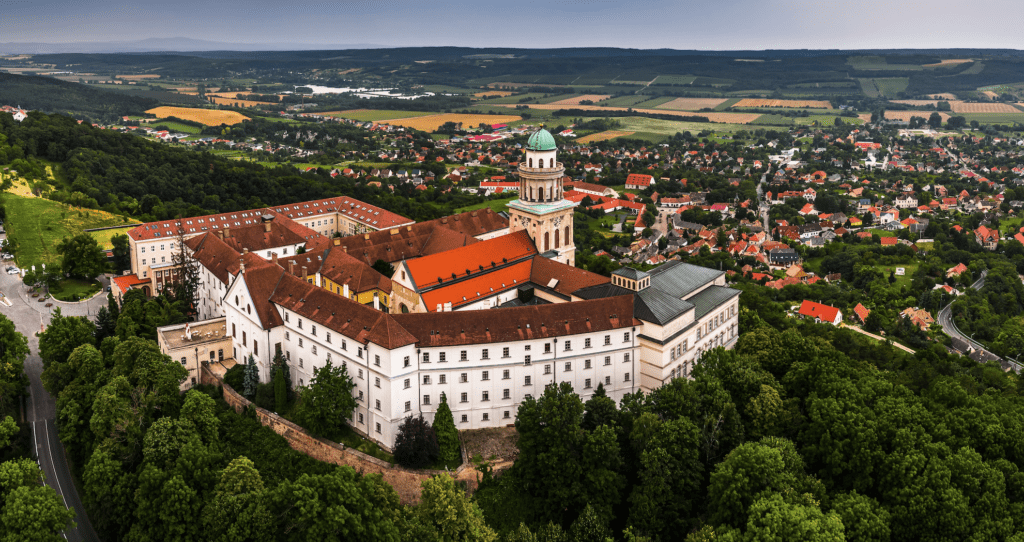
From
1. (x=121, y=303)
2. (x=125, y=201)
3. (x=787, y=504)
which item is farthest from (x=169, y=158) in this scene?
(x=787, y=504)

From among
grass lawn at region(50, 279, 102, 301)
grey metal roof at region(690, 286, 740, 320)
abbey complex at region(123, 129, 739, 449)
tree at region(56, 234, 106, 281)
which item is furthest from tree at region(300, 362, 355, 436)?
tree at region(56, 234, 106, 281)

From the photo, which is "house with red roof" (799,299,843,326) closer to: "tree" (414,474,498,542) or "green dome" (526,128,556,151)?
"green dome" (526,128,556,151)

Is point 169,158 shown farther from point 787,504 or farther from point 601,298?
point 787,504

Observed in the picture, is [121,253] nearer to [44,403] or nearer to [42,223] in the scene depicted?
[42,223]

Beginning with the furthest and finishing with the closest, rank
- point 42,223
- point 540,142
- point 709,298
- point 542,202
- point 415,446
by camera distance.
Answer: point 42,223
point 542,202
point 540,142
point 709,298
point 415,446

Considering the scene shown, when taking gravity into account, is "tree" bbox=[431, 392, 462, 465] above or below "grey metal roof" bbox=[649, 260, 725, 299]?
below

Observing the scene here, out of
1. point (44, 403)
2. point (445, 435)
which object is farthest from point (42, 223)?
point (445, 435)
